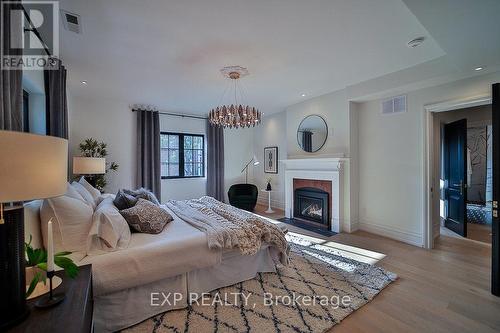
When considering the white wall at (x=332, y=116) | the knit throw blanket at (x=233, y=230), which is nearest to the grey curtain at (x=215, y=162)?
the white wall at (x=332, y=116)

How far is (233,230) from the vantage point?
2266mm

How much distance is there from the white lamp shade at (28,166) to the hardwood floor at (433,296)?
213 cm

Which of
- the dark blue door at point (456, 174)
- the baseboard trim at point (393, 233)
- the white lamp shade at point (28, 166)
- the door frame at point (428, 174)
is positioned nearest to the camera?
the white lamp shade at point (28, 166)

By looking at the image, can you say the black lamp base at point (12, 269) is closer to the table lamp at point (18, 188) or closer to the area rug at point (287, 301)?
the table lamp at point (18, 188)

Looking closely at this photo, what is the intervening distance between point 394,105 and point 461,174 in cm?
168

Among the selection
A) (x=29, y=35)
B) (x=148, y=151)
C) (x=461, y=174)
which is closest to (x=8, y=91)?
(x=29, y=35)

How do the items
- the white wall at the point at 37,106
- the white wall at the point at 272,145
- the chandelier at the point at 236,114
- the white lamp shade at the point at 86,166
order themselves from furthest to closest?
the white wall at the point at 272,145
the white lamp shade at the point at 86,166
the chandelier at the point at 236,114
the white wall at the point at 37,106

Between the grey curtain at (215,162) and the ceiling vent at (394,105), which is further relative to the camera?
the grey curtain at (215,162)

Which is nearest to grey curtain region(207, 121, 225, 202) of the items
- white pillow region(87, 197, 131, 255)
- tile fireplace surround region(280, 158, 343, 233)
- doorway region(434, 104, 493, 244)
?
tile fireplace surround region(280, 158, 343, 233)

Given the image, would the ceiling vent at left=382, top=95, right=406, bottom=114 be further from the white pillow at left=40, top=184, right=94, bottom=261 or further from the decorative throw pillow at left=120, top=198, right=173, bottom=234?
the white pillow at left=40, top=184, right=94, bottom=261

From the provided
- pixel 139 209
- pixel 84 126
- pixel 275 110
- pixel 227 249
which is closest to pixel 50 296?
pixel 139 209

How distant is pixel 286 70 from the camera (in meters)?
3.25

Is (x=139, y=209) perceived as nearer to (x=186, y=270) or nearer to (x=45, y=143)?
(x=186, y=270)

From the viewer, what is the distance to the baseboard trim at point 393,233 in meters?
3.47
